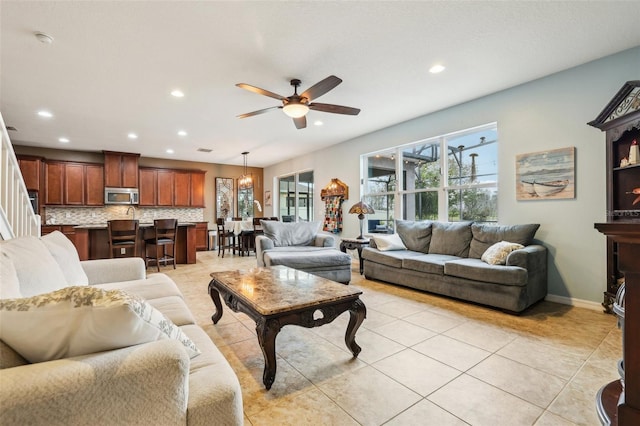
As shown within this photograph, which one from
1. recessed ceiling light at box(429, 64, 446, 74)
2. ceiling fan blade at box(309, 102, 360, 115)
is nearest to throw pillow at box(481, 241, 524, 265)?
recessed ceiling light at box(429, 64, 446, 74)

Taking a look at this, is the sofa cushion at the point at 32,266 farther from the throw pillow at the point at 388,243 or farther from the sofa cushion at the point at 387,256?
the throw pillow at the point at 388,243

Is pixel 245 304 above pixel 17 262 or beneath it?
beneath

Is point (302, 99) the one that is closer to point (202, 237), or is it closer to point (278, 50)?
point (278, 50)

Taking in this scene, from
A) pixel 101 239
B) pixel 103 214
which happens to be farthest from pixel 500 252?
pixel 103 214

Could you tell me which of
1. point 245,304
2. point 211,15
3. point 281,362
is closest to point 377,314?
point 281,362

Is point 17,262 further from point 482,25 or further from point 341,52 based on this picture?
point 482,25

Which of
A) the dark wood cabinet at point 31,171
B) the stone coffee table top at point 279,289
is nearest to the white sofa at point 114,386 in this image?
the stone coffee table top at point 279,289

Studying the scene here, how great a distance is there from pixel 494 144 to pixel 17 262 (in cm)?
471

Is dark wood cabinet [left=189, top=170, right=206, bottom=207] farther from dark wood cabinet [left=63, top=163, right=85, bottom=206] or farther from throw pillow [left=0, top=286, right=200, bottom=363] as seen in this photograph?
throw pillow [left=0, top=286, right=200, bottom=363]

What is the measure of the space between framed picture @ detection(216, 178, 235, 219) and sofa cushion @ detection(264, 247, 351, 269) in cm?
528

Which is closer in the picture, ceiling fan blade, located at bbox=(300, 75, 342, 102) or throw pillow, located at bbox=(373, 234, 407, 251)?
ceiling fan blade, located at bbox=(300, 75, 342, 102)

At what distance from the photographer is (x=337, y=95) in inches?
151

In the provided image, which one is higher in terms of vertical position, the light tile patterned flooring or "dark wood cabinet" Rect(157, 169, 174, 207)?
"dark wood cabinet" Rect(157, 169, 174, 207)

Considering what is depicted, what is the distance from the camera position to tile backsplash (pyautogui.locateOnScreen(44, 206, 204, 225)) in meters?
6.87
